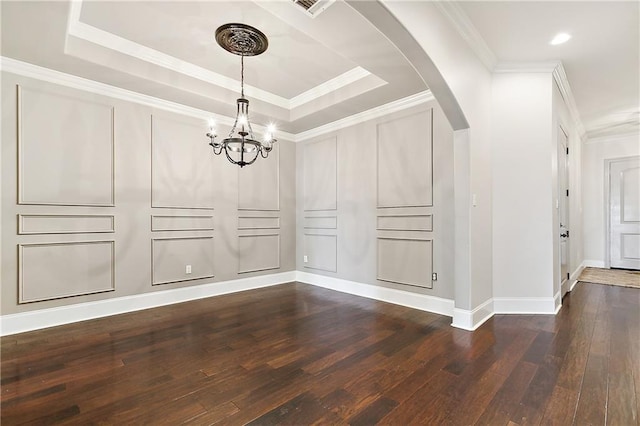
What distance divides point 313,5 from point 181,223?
3216mm

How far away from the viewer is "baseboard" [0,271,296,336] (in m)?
3.04

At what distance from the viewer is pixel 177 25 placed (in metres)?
2.89

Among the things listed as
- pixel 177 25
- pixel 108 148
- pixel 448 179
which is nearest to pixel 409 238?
pixel 448 179

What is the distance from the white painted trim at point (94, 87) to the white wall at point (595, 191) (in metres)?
7.64

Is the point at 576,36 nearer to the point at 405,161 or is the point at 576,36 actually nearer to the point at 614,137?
the point at 405,161

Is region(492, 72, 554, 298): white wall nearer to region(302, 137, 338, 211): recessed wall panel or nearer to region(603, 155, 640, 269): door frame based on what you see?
region(302, 137, 338, 211): recessed wall panel

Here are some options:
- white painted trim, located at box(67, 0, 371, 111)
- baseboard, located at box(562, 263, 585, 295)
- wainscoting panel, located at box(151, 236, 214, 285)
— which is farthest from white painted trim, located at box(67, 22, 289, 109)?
baseboard, located at box(562, 263, 585, 295)

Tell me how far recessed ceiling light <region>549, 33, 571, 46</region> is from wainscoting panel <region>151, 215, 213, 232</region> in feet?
15.2

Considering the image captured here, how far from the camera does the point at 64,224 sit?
3312 millimetres

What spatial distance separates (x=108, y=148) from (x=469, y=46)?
4.22 m

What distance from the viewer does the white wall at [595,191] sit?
20.8ft

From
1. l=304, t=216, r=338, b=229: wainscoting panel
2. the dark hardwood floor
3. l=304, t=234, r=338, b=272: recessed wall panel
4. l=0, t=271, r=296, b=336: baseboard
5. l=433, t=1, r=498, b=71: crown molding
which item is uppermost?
l=433, t=1, r=498, b=71: crown molding

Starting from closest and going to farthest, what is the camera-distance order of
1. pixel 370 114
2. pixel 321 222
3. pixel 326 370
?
pixel 326 370 → pixel 370 114 → pixel 321 222

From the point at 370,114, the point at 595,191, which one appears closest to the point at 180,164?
the point at 370,114
